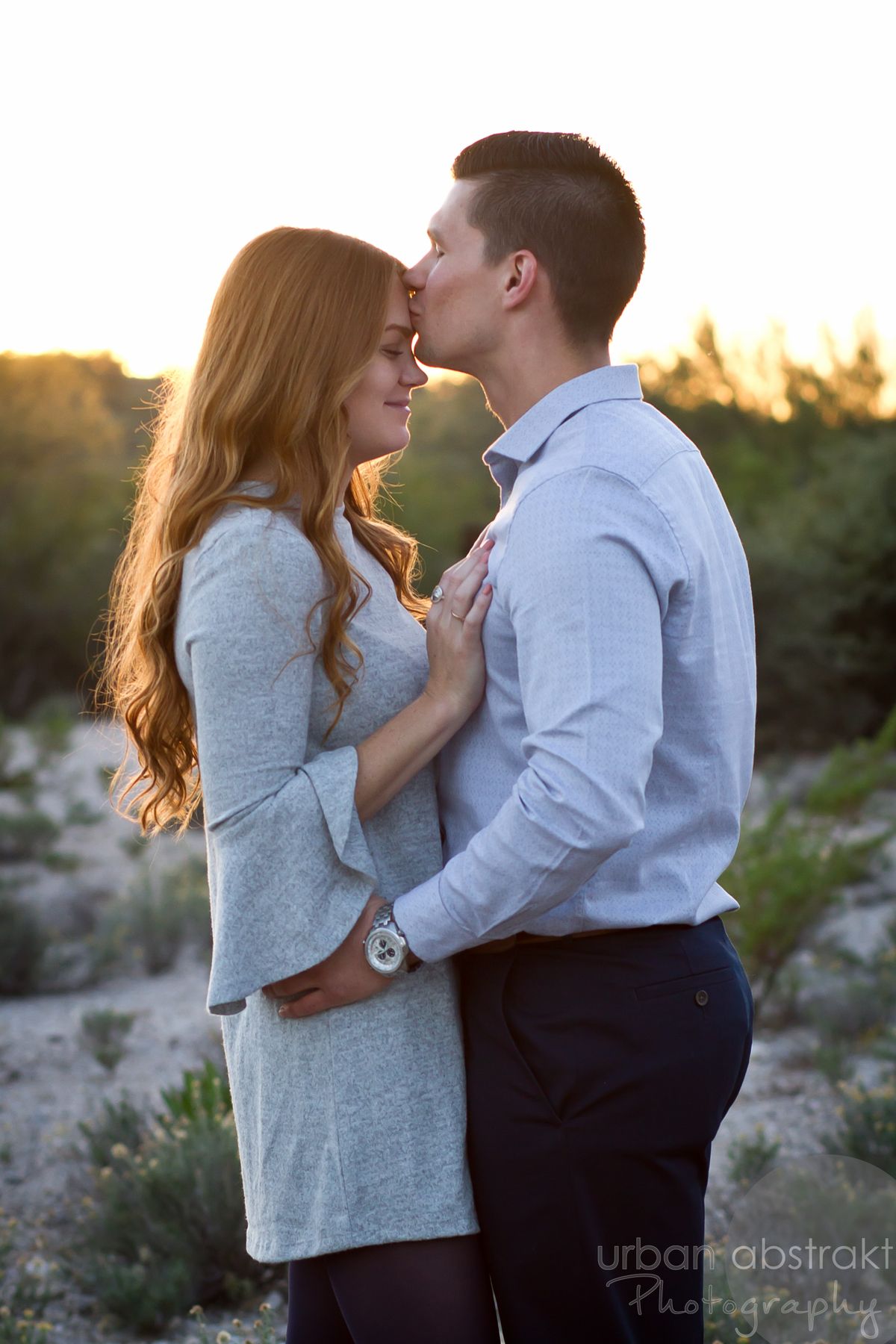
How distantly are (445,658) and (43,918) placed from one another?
660 cm

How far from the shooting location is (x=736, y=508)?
18.5 meters

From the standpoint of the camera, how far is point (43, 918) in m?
7.72

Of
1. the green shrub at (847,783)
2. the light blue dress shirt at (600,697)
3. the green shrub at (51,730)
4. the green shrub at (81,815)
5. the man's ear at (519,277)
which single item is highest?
the man's ear at (519,277)

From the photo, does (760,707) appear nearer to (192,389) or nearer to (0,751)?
(0,751)

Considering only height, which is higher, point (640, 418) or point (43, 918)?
point (640, 418)

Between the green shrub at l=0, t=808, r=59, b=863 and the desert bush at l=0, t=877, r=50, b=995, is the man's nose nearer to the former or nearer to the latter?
the desert bush at l=0, t=877, r=50, b=995

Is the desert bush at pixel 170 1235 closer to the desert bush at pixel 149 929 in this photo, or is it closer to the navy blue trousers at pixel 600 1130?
the navy blue trousers at pixel 600 1130

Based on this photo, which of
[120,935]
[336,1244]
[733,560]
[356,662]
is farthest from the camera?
[120,935]

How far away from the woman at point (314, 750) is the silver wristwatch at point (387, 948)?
0.16ft

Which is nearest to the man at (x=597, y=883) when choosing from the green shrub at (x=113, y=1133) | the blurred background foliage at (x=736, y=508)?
the green shrub at (x=113, y=1133)

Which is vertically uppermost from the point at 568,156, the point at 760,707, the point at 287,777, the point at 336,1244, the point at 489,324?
the point at 568,156

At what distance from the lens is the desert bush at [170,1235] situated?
3541 millimetres

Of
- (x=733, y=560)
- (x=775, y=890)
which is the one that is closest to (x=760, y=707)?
(x=775, y=890)

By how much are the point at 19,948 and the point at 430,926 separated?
5.64 m
